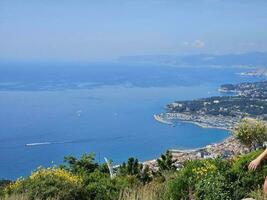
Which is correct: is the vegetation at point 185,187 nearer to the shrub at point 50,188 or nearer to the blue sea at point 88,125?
the shrub at point 50,188

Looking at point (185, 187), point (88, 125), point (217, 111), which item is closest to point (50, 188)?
point (185, 187)

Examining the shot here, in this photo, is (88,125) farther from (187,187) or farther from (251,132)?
(187,187)

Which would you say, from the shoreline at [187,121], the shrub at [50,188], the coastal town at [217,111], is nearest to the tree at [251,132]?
the shrub at [50,188]

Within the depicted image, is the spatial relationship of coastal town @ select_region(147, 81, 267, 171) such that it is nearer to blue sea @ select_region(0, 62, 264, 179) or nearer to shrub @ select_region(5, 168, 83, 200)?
blue sea @ select_region(0, 62, 264, 179)

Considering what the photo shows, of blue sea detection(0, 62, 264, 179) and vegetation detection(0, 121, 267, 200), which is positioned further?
blue sea detection(0, 62, 264, 179)

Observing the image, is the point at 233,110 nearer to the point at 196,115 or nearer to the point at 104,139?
the point at 196,115

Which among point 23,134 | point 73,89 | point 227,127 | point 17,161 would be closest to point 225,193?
point 17,161

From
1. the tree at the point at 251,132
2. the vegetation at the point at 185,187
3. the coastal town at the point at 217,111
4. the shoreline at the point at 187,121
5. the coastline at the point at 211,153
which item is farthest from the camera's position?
the coastal town at the point at 217,111

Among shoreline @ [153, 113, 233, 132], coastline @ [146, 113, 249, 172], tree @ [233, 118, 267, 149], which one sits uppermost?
tree @ [233, 118, 267, 149]

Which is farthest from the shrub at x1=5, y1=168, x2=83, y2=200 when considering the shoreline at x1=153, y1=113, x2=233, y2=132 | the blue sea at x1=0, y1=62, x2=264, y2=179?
the shoreline at x1=153, y1=113, x2=233, y2=132
